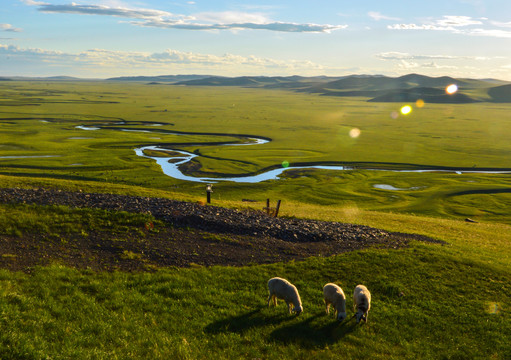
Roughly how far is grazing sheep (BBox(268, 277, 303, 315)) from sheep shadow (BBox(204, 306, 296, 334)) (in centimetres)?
44

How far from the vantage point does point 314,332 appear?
1439 cm

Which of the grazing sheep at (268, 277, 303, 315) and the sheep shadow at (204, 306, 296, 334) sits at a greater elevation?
the grazing sheep at (268, 277, 303, 315)

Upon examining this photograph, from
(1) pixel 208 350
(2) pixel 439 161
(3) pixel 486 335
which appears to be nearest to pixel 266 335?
(1) pixel 208 350

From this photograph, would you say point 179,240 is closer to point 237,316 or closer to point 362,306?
point 237,316

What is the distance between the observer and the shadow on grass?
45.3 feet

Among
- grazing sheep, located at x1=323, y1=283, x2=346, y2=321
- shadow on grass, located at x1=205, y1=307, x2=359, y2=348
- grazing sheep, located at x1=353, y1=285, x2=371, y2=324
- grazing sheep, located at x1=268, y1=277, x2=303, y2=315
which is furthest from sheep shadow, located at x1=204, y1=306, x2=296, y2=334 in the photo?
grazing sheep, located at x1=353, y1=285, x2=371, y2=324

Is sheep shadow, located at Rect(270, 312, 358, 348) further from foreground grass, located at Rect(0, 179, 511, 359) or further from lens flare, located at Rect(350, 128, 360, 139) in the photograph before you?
lens flare, located at Rect(350, 128, 360, 139)

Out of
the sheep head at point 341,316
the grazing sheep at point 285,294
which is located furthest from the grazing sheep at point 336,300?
the grazing sheep at point 285,294

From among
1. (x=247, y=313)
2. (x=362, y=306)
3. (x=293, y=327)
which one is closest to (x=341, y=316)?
(x=362, y=306)

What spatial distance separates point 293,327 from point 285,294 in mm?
1524

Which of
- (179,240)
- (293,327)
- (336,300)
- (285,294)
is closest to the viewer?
(293,327)

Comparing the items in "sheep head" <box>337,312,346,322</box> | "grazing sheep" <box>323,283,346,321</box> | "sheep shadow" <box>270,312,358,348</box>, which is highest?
"grazing sheep" <box>323,283,346,321</box>

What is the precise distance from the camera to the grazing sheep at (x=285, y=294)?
15523 mm

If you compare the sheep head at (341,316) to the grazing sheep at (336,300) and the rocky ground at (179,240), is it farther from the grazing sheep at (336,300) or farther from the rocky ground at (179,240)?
Answer: the rocky ground at (179,240)
